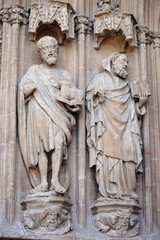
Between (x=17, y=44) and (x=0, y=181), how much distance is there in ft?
6.78

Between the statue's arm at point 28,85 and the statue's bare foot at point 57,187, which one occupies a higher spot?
the statue's arm at point 28,85

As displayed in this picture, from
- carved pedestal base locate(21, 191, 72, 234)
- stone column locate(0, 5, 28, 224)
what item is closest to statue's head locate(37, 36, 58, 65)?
stone column locate(0, 5, 28, 224)

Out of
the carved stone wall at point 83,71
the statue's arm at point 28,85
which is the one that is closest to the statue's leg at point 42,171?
the carved stone wall at point 83,71

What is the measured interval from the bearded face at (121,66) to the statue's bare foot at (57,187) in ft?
6.26

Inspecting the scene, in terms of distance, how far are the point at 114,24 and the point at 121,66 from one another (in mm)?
667

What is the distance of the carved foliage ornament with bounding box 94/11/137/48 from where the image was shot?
9.87 meters

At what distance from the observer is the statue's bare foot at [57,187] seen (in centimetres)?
891

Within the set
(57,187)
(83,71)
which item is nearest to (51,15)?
(83,71)

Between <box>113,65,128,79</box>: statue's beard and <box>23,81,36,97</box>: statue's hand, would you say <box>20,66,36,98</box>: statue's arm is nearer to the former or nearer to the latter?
<box>23,81,36,97</box>: statue's hand

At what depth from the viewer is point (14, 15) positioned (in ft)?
32.2

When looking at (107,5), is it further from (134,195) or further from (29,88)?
(134,195)

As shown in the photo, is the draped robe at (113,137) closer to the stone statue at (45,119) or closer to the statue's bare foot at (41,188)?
the stone statue at (45,119)

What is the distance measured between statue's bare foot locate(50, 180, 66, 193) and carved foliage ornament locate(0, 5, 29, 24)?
2505 millimetres

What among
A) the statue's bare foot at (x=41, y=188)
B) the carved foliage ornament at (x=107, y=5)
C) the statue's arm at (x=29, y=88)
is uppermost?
the carved foliage ornament at (x=107, y=5)
